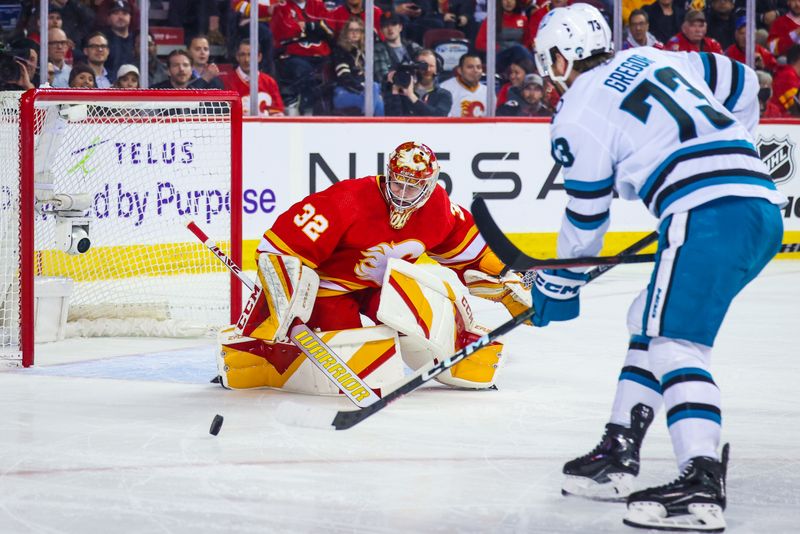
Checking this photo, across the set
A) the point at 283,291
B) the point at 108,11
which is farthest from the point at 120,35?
the point at 283,291

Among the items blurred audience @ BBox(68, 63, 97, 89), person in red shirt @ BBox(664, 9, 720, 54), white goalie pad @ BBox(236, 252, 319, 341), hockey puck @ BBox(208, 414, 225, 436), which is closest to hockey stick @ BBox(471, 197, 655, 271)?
hockey puck @ BBox(208, 414, 225, 436)

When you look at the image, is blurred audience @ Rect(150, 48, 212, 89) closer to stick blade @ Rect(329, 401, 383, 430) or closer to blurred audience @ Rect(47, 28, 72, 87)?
blurred audience @ Rect(47, 28, 72, 87)

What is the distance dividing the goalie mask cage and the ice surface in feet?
1.34

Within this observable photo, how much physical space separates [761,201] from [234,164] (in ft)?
8.84

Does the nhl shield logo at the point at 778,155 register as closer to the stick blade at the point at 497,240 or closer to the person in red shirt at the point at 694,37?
the person in red shirt at the point at 694,37

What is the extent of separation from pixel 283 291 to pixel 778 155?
4.90 metres

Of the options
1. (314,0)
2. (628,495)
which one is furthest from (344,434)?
(314,0)

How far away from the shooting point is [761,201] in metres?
2.56

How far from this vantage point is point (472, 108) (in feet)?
24.4

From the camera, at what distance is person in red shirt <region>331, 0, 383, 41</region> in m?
7.16

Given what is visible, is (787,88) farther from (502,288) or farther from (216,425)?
(216,425)

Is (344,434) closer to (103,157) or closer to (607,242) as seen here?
(103,157)

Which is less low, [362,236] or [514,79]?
[514,79]

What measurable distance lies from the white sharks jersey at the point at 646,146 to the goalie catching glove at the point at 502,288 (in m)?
1.41
